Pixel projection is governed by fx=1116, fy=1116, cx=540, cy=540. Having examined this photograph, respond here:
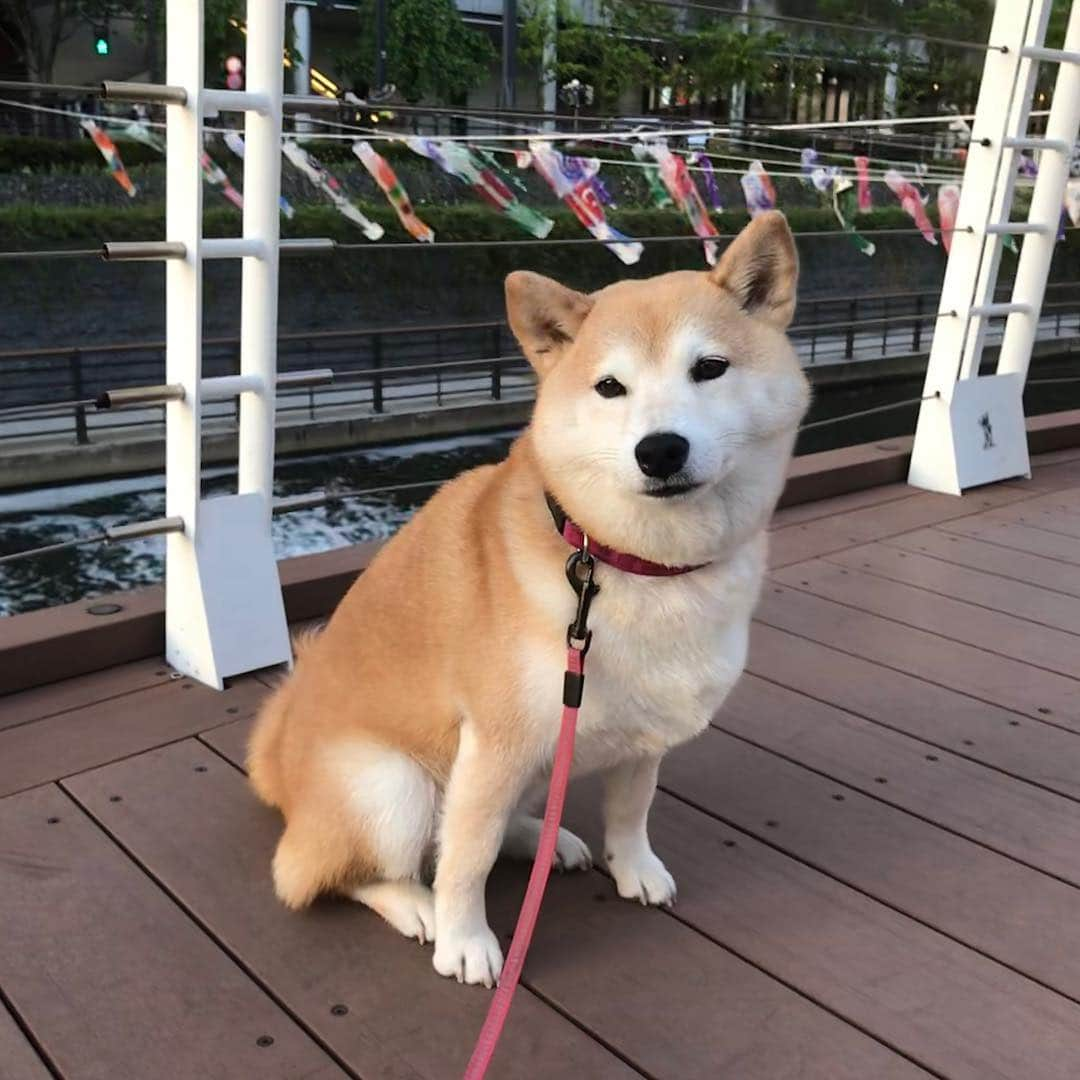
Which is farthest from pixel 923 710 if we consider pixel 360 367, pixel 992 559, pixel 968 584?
pixel 360 367

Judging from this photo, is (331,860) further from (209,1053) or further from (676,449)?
(676,449)

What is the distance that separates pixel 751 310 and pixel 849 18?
1099 cm

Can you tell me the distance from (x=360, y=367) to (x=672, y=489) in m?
11.6

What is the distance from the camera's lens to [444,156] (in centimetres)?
724

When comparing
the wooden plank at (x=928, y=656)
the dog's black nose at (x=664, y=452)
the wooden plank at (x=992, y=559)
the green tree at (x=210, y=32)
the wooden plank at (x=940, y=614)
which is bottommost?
the wooden plank at (x=928, y=656)

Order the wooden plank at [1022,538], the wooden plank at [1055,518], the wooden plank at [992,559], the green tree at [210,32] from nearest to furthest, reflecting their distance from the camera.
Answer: the wooden plank at [992,559] → the wooden plank at [1022,538] → the wooden plank at [1055,518] → the green tree at [210,32]

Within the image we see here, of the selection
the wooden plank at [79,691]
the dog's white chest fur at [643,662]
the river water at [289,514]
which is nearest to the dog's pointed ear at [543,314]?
the dog's white chest fur at [643,662]

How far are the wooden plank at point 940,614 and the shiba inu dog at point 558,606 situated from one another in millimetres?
1073

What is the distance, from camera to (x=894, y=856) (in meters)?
1.53

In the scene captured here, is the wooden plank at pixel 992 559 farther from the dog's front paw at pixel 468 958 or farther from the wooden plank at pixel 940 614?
the dog's front paw at pixel 468 958

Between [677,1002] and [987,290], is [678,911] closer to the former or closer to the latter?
→ [677,1002]

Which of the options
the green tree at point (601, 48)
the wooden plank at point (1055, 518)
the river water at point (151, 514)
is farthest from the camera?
the green tree at point (601, 48)

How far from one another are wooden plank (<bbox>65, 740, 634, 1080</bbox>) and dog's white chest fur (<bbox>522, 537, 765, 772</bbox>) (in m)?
0.31

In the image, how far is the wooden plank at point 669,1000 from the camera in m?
1.15
